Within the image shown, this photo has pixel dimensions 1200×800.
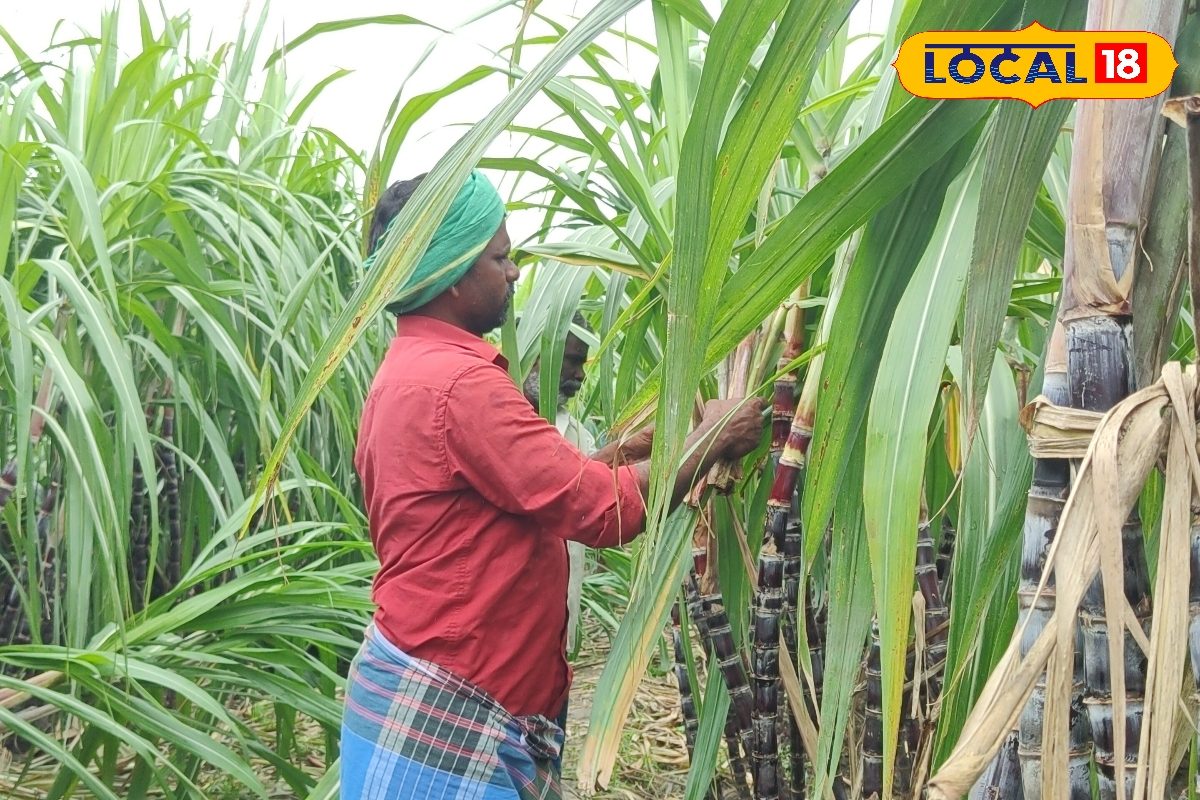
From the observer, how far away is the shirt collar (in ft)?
3.67

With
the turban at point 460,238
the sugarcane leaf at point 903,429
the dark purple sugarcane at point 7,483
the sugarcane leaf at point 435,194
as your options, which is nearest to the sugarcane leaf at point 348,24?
the turban at point 460,238

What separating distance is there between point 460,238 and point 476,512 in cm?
26

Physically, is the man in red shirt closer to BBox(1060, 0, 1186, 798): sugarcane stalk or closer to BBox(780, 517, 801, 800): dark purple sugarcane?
BBox(780, 517, 801, 800): dark purple sugarcane

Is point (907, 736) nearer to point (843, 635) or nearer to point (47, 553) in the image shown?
point (843, 635)

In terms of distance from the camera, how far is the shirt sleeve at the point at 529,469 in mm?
1015

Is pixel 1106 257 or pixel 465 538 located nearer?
pixel 1106 257

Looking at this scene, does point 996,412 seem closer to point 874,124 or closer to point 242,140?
point 874,124

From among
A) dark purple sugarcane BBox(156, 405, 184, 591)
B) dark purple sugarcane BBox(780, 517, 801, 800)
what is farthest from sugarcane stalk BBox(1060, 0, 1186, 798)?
dark purple sugarcane BBox(156, 405, 184, 591)

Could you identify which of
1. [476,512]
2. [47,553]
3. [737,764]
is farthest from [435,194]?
[47,553]

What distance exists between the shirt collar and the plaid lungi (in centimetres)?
29

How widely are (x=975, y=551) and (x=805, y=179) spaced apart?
0.65 metres

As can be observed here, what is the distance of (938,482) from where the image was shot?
3.21 ft

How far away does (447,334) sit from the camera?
1.13 meters

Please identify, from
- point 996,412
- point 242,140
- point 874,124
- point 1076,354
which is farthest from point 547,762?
point 242,140
